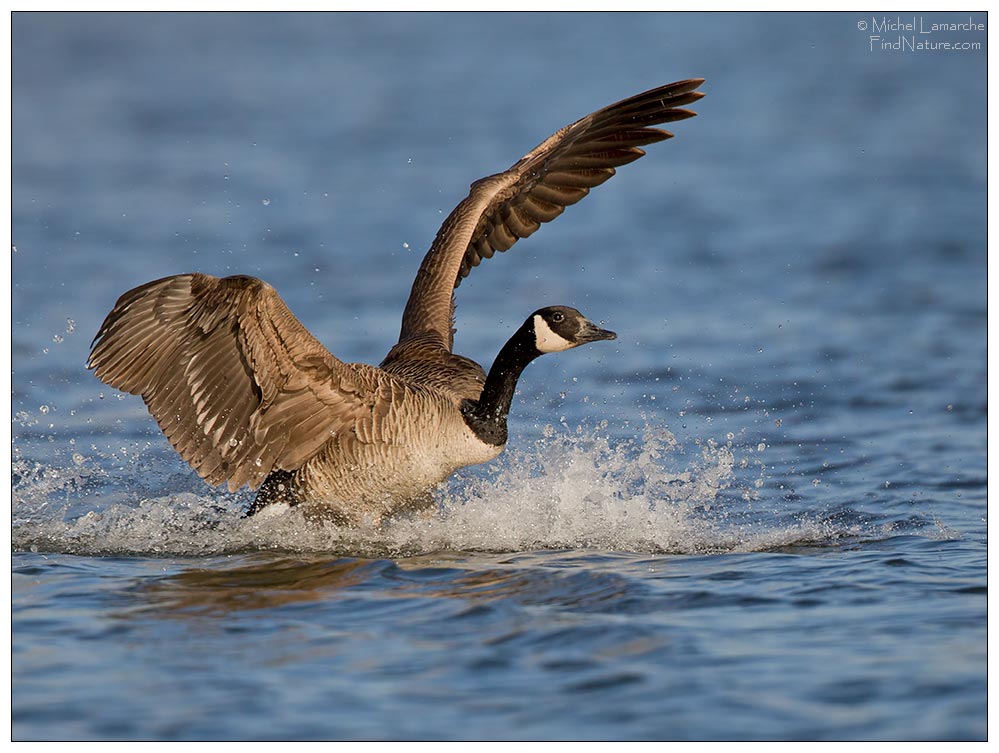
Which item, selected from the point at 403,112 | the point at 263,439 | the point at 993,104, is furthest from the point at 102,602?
the point at 403,112

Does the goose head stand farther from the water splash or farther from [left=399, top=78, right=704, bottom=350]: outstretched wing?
[left=399, top=78, right=704, bottom=350]: outstretched wing

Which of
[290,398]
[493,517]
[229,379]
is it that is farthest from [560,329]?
[229,379]

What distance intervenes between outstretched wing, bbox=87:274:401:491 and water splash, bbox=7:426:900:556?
50 centimetres

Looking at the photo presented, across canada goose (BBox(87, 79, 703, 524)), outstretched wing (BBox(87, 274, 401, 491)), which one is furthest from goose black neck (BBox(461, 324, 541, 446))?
outstretched wing (BBox(87, 274, 401, 491))

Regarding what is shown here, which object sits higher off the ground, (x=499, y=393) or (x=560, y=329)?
(x=560, y=329)

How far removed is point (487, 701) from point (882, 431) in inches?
234

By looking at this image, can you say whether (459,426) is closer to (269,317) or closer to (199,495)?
(269,317)

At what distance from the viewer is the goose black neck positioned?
7.86 meters

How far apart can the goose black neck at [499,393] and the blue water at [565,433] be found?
0.57m

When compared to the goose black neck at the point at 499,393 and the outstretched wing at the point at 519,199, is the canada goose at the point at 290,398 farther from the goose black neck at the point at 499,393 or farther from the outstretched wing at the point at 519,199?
the outstretched wing at the point at 519,199

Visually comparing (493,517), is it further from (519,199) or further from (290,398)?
(519,199)

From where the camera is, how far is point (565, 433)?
419 inches

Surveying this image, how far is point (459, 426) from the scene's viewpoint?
784 centimetres

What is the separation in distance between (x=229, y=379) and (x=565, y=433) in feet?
11.9
